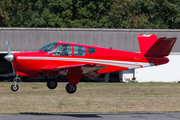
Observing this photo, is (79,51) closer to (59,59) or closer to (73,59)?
(73,59)

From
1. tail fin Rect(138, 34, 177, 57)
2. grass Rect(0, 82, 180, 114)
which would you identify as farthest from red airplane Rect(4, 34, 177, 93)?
grass Rect(0, 82, 180, 114)

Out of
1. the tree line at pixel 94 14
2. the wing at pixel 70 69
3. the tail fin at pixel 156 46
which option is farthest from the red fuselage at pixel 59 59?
the tree line at pixel 94 14

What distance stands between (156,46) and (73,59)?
4.89 meters

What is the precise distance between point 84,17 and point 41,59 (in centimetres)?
3612

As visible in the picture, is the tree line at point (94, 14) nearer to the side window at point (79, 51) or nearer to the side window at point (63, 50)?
the side window at point (79, 51)

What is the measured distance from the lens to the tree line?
4934 cm

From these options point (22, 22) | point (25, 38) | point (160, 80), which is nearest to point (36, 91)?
point (25, 38)

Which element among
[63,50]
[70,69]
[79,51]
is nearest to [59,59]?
[63,50]

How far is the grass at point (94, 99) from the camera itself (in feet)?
84.3

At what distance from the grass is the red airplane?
27.1 feet

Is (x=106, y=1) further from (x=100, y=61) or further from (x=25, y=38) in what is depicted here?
(x=100, y=61)

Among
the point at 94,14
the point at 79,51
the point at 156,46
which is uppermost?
the point at 94,14

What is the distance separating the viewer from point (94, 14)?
51781mm

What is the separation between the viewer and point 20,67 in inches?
644
